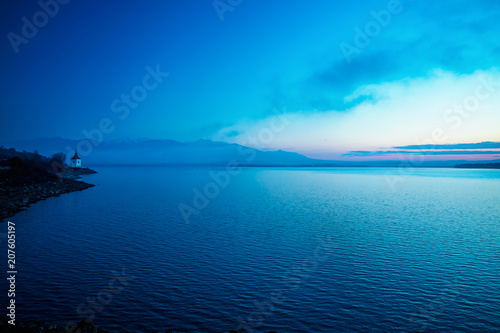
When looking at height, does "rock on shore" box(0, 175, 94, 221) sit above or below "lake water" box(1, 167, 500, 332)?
above

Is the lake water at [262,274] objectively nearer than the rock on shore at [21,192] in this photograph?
Yes

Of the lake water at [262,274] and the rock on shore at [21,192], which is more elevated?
the rock on shore at [21,192]

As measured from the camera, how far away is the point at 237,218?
34281mm

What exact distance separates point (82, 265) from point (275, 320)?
1193cm

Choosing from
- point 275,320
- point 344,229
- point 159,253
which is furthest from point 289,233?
point 275,320

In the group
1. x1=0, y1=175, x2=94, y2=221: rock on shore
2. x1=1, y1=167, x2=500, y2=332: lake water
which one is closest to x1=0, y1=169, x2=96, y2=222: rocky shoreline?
x1=0, y1=175, x2=94, y2=221: rock on shore

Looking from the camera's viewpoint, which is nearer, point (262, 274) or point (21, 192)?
point (262, 274)

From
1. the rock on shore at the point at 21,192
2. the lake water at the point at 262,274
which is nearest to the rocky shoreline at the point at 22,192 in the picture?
the rock on shore at the point at 21,192

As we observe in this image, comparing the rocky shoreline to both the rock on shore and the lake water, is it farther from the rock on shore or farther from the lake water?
the lake water

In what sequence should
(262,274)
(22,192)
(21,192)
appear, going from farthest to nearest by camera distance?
(22,192)
(21,192)
(262,274)

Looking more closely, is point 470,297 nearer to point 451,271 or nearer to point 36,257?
point 451,271

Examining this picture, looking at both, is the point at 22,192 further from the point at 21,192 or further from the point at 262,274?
the point at 262,274

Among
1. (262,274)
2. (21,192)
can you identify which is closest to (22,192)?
(21,192)

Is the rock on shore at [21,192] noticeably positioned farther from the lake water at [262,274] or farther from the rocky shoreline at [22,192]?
the lake water at [262,274]
